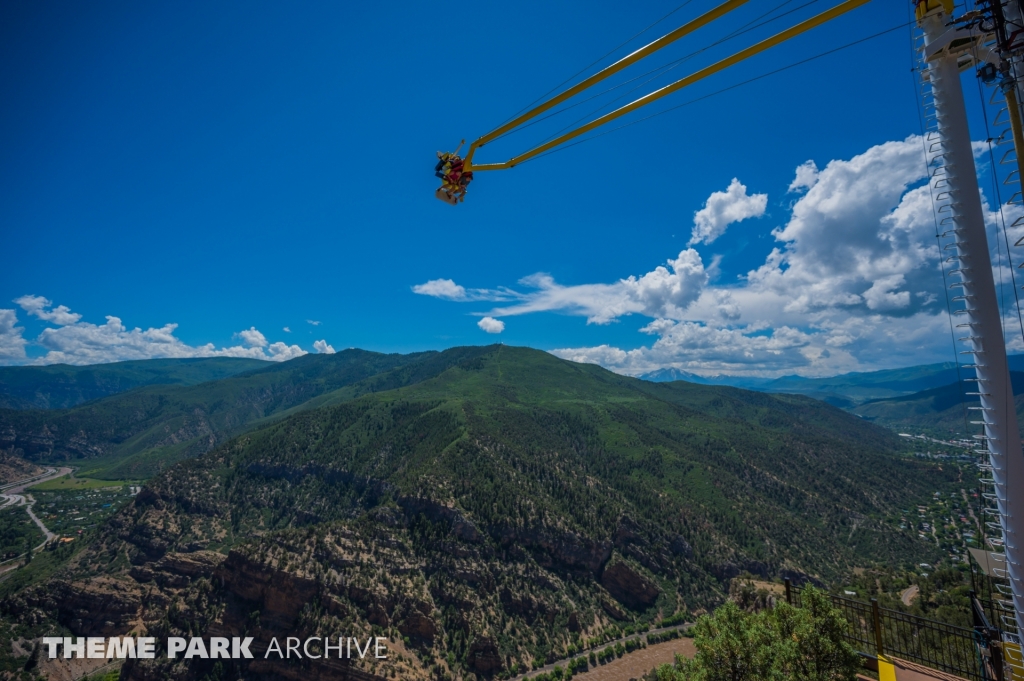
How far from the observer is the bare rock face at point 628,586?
93.5m

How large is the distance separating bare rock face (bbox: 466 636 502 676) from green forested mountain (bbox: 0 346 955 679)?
1.25ft

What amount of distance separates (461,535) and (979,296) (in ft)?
306

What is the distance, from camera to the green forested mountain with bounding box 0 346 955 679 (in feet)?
225

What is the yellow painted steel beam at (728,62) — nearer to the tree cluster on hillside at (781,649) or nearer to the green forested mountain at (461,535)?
the tree cluster on hillside at (781,649)

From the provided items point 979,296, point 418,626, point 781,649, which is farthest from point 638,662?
point 979,296

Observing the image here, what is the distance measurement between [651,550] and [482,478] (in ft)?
149

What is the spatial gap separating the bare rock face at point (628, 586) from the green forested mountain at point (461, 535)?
0.45 m

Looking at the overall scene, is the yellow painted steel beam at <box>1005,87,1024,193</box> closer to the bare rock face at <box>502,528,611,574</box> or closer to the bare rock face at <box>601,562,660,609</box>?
the bare rock face at <box>502,528,611,574</box>

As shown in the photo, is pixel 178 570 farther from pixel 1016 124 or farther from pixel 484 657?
pixel 1016 124

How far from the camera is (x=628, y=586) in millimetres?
95000

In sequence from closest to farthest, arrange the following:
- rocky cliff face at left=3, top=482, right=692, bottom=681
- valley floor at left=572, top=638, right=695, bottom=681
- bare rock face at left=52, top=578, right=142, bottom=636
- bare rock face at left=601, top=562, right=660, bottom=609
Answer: rocky cliff face at left=3, top=482, right=692, bottom=681 < valley floor at left=572, top=638, right=695, bottom=681 < bare rock face at left=52, top=578, right=142, bottom=636 < bare rock face at left=601, top=562, right=660, bottom=609

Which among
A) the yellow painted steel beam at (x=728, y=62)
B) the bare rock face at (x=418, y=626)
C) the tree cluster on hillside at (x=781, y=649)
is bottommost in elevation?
the bare rock face at (x=418, y=626)

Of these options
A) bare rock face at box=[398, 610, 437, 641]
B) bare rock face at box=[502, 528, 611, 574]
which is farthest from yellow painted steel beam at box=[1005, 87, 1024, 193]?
bare rock face at box=[502, 528, 611, 574]

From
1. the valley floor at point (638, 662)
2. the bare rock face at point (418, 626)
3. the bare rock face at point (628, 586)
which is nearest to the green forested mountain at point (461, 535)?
the bare rock face at point (418, 626)
